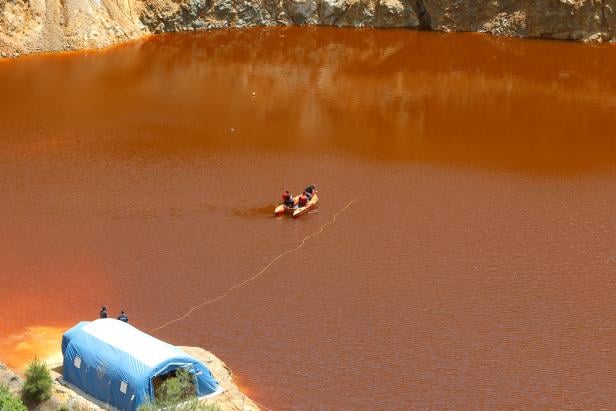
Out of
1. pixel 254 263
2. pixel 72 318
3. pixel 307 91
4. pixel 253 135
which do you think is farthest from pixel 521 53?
pixel 72 318

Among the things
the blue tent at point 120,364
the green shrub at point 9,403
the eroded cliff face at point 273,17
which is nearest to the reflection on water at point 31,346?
the blue tent at point 120,364

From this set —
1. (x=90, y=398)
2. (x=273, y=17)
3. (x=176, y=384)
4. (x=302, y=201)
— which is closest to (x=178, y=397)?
(x=176, y=384)

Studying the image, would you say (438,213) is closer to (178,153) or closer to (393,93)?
(178,153)

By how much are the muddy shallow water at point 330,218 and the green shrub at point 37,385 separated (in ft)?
11.3

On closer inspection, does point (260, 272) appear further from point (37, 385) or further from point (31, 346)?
point (37, 385)

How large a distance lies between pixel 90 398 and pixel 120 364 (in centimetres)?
126

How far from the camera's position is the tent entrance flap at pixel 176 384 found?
62.5 feet

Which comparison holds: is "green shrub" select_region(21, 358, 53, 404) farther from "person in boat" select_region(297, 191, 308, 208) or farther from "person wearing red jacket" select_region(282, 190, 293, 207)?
"person in boat" select_region(297, 191, 308, 208)

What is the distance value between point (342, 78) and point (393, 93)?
371 centimetres

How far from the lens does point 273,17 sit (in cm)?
5669

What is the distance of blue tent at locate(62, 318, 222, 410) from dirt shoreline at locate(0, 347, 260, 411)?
0.25m

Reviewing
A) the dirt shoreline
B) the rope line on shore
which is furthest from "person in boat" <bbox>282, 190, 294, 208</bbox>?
the dirt shoreline

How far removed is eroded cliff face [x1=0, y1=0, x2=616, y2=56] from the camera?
49.3 meters

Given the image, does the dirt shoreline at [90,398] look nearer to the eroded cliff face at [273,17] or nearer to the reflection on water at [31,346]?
the reflection on water at [31,346]
